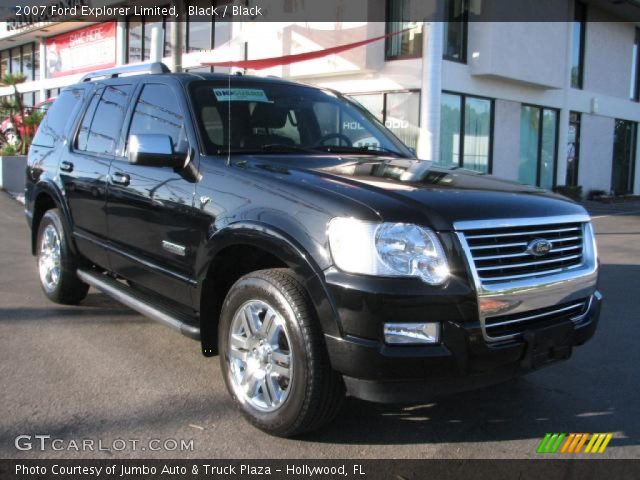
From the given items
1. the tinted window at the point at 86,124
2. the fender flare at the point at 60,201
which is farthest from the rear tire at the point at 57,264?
the tinted window at the point at 86,124

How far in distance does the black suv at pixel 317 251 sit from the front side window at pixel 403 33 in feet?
35.3

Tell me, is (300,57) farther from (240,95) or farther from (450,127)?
(240,95)

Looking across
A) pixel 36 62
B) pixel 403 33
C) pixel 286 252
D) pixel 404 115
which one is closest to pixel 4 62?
pixel 36 62

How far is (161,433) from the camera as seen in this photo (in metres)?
3.28

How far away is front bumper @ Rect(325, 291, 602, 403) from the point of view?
2775mm

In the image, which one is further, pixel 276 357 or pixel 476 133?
pixel 476 133

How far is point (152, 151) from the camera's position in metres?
3.73

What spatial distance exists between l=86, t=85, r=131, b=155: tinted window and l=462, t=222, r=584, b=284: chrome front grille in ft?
9.82

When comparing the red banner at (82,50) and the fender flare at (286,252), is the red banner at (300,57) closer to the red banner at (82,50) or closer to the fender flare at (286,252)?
the fender flare at (286,252)

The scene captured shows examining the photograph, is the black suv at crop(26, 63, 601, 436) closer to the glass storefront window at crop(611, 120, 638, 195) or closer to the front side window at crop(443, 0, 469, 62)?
the front side window at crop(443, 0, 469, 62)

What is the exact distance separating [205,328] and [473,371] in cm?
160

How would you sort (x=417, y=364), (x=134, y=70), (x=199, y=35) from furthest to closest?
(x=199, y=35) → (x=134, y=70) → (x=417, y=364)

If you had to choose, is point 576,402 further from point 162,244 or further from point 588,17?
point 588,17

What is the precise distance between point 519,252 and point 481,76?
45.2 ft
